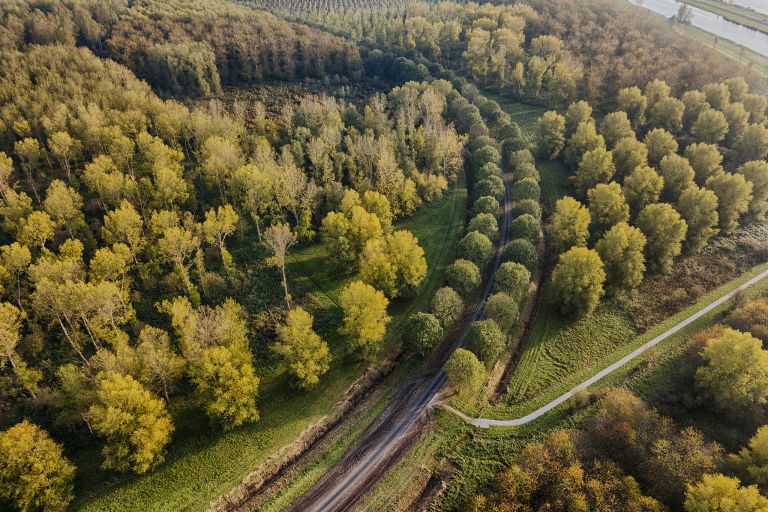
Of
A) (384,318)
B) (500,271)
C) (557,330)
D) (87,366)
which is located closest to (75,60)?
(87,366)

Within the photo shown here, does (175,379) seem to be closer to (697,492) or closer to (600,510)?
(600,510)

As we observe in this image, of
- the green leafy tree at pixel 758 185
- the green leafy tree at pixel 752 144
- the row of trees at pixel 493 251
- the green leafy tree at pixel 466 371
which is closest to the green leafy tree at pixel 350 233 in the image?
the row of trees at pixel 493 251

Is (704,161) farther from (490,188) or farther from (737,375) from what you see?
(737,375)

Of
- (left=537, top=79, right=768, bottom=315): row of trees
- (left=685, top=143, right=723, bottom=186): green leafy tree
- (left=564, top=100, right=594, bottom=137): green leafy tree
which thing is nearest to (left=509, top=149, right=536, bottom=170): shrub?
(left=537, top=79, right=768, bottom=315): row of trees

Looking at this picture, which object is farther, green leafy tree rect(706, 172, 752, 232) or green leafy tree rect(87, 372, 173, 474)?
green leafy tree rect(706, 172, 752, 232)

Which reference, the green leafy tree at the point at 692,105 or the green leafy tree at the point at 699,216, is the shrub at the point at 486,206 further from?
the green leafy tree at the point at 692,105

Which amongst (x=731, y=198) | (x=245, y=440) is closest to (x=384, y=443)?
(x=245, y=440)

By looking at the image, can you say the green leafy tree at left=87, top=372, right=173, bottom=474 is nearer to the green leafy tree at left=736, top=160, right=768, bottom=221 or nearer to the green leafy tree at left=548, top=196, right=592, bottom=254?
the green leafy tree at left=548, top=196, right=592, bottom=254
